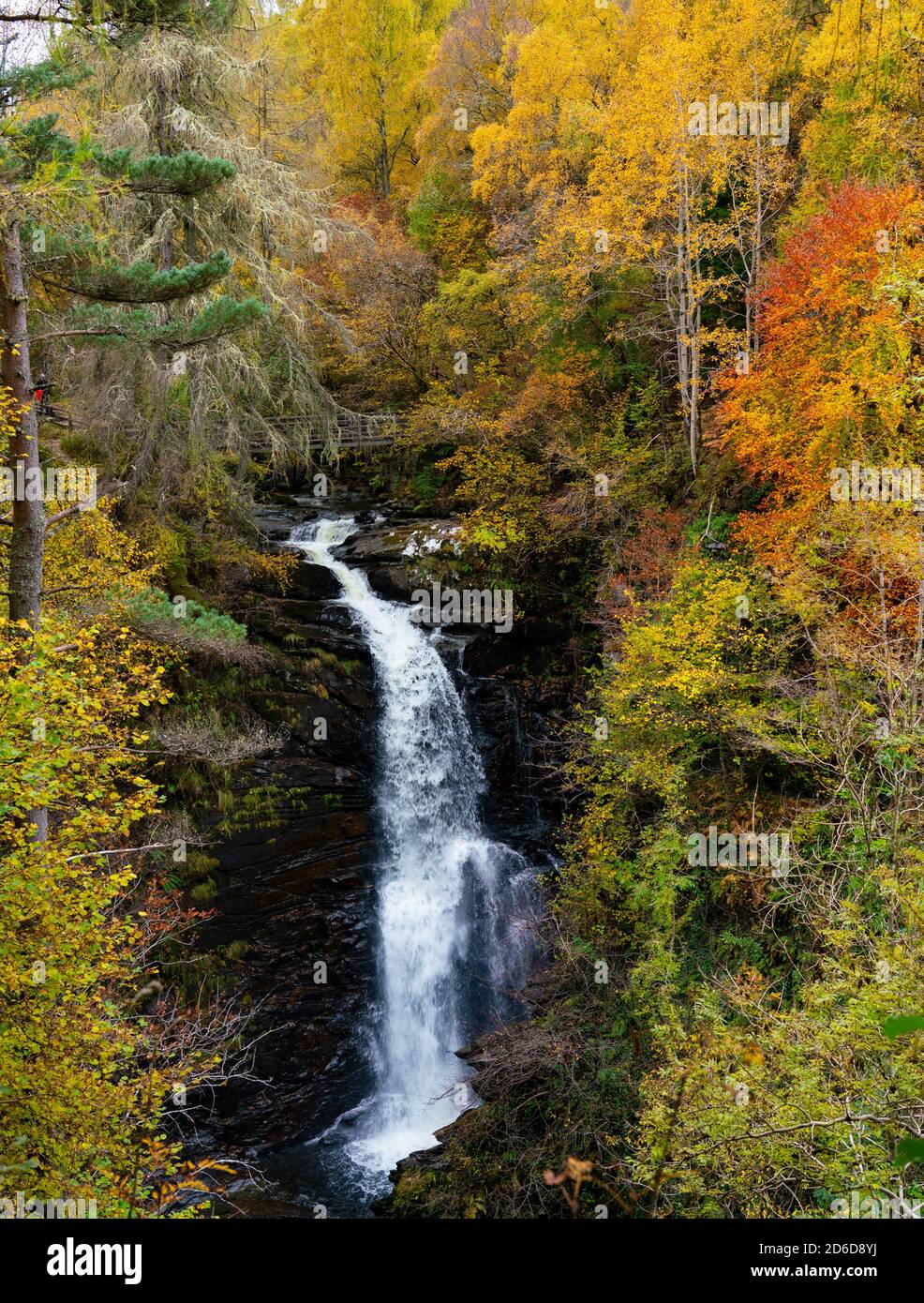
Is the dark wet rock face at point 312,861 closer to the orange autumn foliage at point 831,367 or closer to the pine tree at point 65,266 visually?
the orange autumn foliage at point 831,367

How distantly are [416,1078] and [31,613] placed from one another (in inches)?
400

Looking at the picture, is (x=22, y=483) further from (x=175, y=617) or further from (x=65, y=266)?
(x=175, y=617)

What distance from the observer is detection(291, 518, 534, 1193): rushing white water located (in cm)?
1352

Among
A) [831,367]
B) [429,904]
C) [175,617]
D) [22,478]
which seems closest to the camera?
[22,478]

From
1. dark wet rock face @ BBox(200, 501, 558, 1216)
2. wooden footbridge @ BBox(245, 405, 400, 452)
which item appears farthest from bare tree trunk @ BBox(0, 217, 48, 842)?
wooden footbridge @ BBox(245, 405, 400, 452)

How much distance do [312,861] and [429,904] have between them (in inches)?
91.2

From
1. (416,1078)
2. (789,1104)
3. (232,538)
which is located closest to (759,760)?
(789,1104)

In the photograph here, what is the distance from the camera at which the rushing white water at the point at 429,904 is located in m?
13.5

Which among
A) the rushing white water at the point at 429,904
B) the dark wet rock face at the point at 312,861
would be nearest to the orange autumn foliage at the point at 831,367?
the dark wet rock face at the point at 312,861

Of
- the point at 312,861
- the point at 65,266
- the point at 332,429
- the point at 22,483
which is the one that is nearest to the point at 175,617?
the point at 22,483

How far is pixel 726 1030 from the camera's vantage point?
7.21 metres

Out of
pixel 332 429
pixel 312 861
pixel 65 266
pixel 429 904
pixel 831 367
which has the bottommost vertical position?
pixel 429 904

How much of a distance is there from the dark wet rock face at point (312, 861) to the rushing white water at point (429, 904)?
32cm

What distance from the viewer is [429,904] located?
14.7 metres
